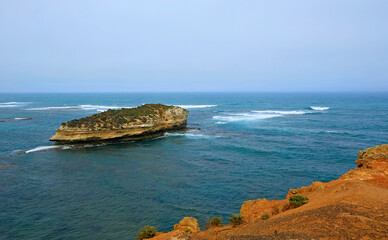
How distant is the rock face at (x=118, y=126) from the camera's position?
36.1m

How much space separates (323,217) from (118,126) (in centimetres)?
3281

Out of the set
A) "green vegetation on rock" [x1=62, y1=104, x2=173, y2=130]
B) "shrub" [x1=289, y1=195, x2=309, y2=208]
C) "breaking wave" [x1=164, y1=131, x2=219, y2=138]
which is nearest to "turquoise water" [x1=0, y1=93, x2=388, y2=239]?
"breaking wave" [x1=164, y1=131, x2=219, y2=138]

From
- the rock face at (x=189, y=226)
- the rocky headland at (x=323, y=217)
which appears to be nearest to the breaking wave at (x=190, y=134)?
the rocky headland at (x=323, y=217)

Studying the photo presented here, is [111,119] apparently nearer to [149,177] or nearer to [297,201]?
[149,177]

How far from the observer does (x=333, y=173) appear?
24.1 metres

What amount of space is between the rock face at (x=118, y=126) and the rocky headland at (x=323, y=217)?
2730cm

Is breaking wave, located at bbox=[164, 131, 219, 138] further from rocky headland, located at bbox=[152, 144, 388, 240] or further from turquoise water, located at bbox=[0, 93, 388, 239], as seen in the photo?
rocky headland, located at bbox=[152, 144, 388, 240]

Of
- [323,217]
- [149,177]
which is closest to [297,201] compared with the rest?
[323,217]

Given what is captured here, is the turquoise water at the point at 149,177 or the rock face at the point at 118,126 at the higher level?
the rock face at the point at 118,126

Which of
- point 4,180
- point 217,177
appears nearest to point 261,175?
point 217,177

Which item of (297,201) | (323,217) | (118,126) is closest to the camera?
(323,217)

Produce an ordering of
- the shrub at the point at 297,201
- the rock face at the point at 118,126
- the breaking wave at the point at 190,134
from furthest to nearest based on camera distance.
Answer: the breaking wave at the point at 190,134
the rock face at the point at 118,126
the shrub at the point at 297,201

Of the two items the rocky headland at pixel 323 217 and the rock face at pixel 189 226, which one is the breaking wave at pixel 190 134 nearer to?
the rocky headland at pixel 323 217

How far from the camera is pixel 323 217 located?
1012cm
